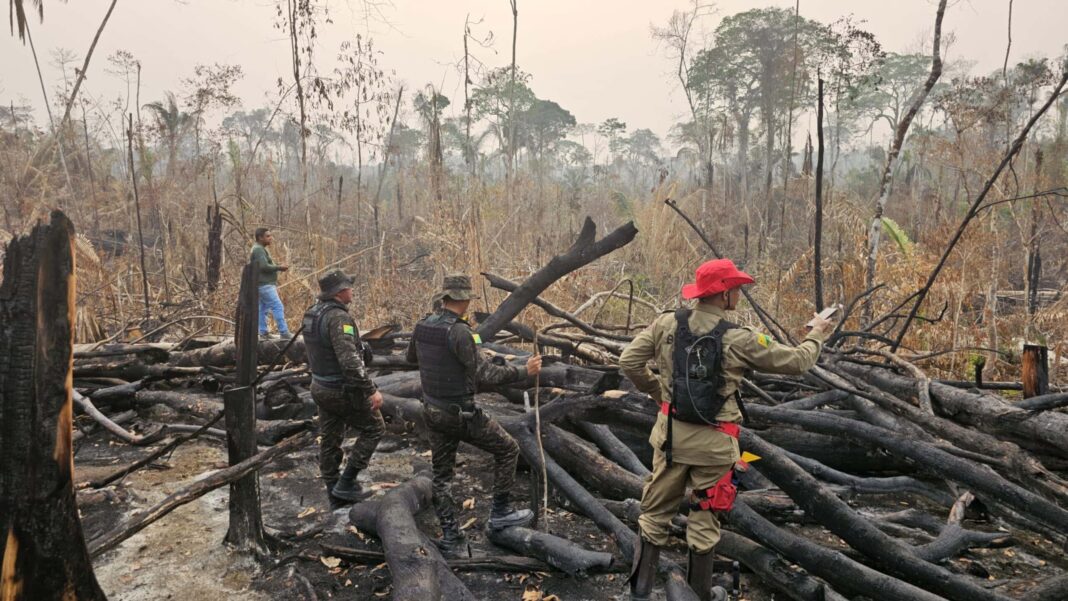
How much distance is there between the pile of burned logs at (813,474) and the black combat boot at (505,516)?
0.31 ft

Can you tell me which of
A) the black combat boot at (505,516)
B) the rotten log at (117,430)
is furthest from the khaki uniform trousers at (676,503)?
the rotten log at (117,430)

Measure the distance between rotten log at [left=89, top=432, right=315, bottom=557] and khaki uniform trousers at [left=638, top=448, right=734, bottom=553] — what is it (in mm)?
2020

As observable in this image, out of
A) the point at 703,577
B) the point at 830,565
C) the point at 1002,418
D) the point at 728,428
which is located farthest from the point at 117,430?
the point at 1002,418

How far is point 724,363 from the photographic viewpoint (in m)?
3.09

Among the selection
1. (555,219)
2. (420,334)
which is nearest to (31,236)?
(420,334)

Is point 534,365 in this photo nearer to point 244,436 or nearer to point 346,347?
point 346,347

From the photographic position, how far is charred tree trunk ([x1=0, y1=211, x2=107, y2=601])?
179 cm

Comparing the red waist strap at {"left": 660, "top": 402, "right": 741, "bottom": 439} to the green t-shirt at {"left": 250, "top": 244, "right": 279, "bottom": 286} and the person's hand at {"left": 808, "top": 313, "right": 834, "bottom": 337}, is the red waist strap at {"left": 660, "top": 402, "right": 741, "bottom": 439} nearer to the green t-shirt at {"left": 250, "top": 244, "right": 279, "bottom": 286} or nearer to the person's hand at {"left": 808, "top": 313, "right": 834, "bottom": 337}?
the person's hand at {"left": 808, "top": 313, "right": 834, "bottom": 337}

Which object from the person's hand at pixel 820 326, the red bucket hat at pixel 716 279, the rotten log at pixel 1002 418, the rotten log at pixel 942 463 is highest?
the red bucket hat at pixel 716 279

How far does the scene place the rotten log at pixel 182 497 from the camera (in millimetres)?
2499

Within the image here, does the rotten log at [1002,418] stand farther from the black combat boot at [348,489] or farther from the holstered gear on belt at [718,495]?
the black combat boot at [348,489]

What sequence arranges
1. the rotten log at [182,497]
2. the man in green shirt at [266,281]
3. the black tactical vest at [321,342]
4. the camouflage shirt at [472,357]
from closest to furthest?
1. the rotten log at [182,497]
2. the camouflage shirt at [472,357]
3. the black tactical vest at [321,342]
4. the man in green shirt at [266,281]

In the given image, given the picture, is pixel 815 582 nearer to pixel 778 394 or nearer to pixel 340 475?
pixel 778 394

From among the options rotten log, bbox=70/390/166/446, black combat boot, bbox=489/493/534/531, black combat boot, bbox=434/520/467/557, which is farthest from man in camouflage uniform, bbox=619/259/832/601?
rotten log, bbox=70/390/166/446
